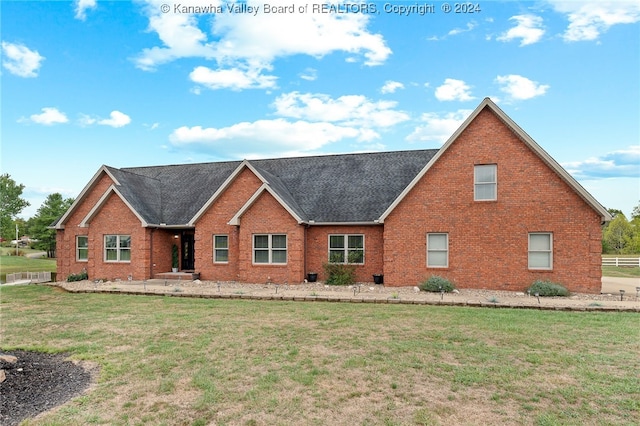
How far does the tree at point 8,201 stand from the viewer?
7744 centimetres

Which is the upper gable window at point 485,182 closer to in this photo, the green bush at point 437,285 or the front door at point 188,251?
the green bush at point 437,285

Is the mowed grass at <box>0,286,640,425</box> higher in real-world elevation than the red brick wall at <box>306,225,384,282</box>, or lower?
lower

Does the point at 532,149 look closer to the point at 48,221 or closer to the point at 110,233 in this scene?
the point at 110,233

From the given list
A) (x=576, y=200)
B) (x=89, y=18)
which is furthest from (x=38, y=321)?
(x=576, y=200)

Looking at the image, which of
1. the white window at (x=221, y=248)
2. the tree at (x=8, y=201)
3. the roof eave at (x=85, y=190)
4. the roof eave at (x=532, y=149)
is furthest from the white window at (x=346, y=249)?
the tree at (x=8, y=201)

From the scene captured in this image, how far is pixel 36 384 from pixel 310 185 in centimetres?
1832

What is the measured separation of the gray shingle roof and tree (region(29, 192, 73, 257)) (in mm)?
45591

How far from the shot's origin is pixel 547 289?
16.5 meters

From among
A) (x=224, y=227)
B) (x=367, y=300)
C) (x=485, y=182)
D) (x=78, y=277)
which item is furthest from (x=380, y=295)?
(x=78, y=277)

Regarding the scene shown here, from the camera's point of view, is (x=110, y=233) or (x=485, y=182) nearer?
(x=485, y=182)

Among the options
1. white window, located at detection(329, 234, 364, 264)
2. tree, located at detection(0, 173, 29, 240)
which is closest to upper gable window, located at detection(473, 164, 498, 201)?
white window, located at detection(329, 234, 364, 264)

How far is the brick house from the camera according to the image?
1756 centimetres

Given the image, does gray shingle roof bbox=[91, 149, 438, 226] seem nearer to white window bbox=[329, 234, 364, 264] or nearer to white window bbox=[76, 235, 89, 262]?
white window bbox=[329, 234, 364, 264]

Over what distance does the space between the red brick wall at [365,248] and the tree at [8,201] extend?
8260 centimetres
